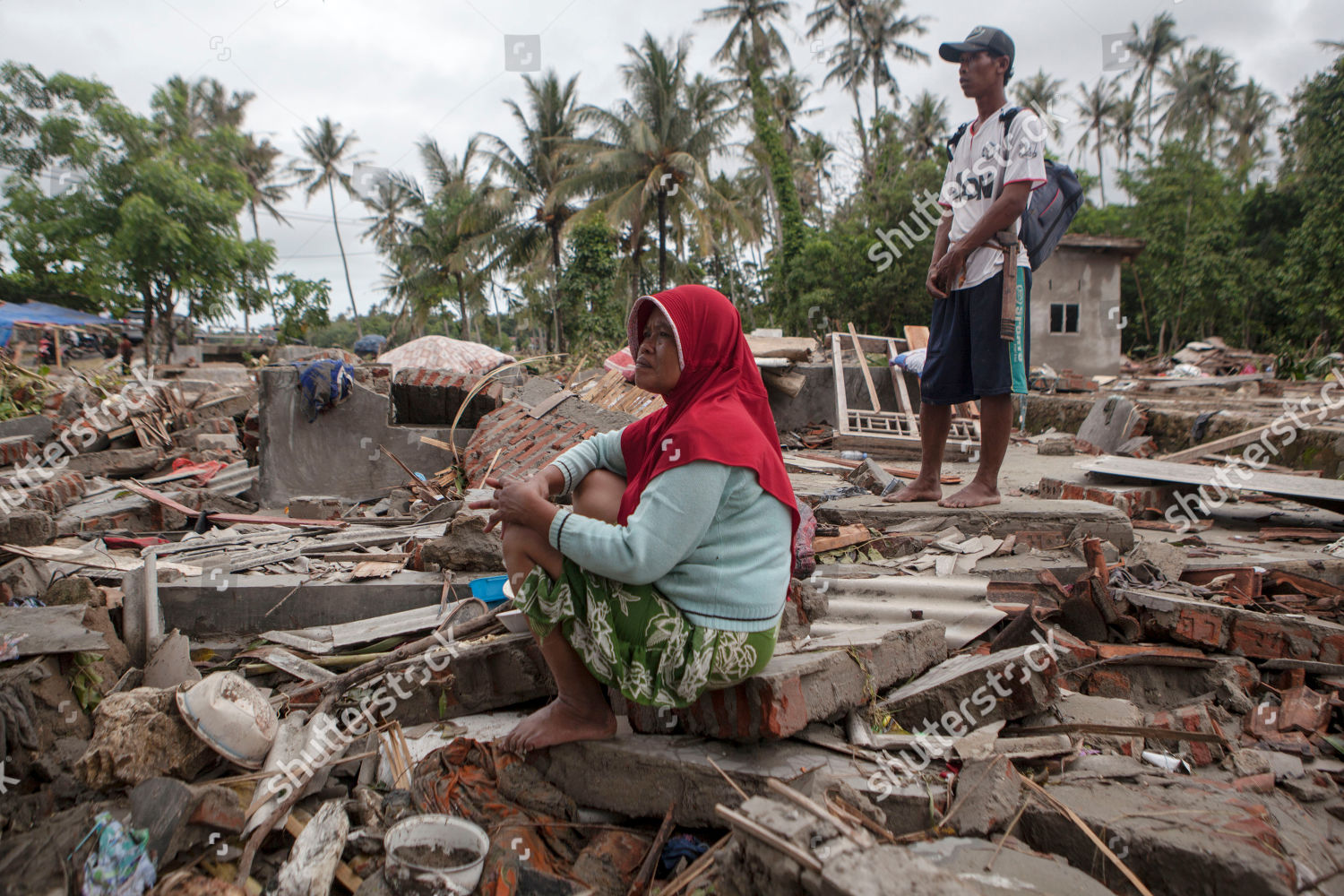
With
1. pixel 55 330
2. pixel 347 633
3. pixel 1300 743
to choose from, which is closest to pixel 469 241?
pixel 55 330

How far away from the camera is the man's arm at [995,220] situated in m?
3.67

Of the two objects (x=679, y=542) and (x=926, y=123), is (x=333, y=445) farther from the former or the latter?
(x=926, y=123)

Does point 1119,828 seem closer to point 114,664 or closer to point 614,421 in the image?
point 114,664

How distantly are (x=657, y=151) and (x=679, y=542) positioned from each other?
24.3 metres

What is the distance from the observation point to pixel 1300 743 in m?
2.63

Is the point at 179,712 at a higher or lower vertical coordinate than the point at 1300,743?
higher

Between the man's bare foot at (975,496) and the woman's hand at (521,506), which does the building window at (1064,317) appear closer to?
the man's bare foot at (975,496)

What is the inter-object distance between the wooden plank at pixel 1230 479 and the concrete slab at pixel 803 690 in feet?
9.91

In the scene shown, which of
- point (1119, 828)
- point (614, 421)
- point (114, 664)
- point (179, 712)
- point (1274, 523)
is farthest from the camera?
point (614, 421)

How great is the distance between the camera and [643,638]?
2074mm

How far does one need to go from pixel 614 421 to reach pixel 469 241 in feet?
82.2

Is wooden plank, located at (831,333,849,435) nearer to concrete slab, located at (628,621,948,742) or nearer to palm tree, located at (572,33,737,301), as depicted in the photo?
concrete slab, located at (628,621,948,742)

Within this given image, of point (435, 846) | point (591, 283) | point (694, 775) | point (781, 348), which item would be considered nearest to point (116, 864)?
point (435, 846)

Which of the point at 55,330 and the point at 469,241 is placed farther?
the point at 469,241
